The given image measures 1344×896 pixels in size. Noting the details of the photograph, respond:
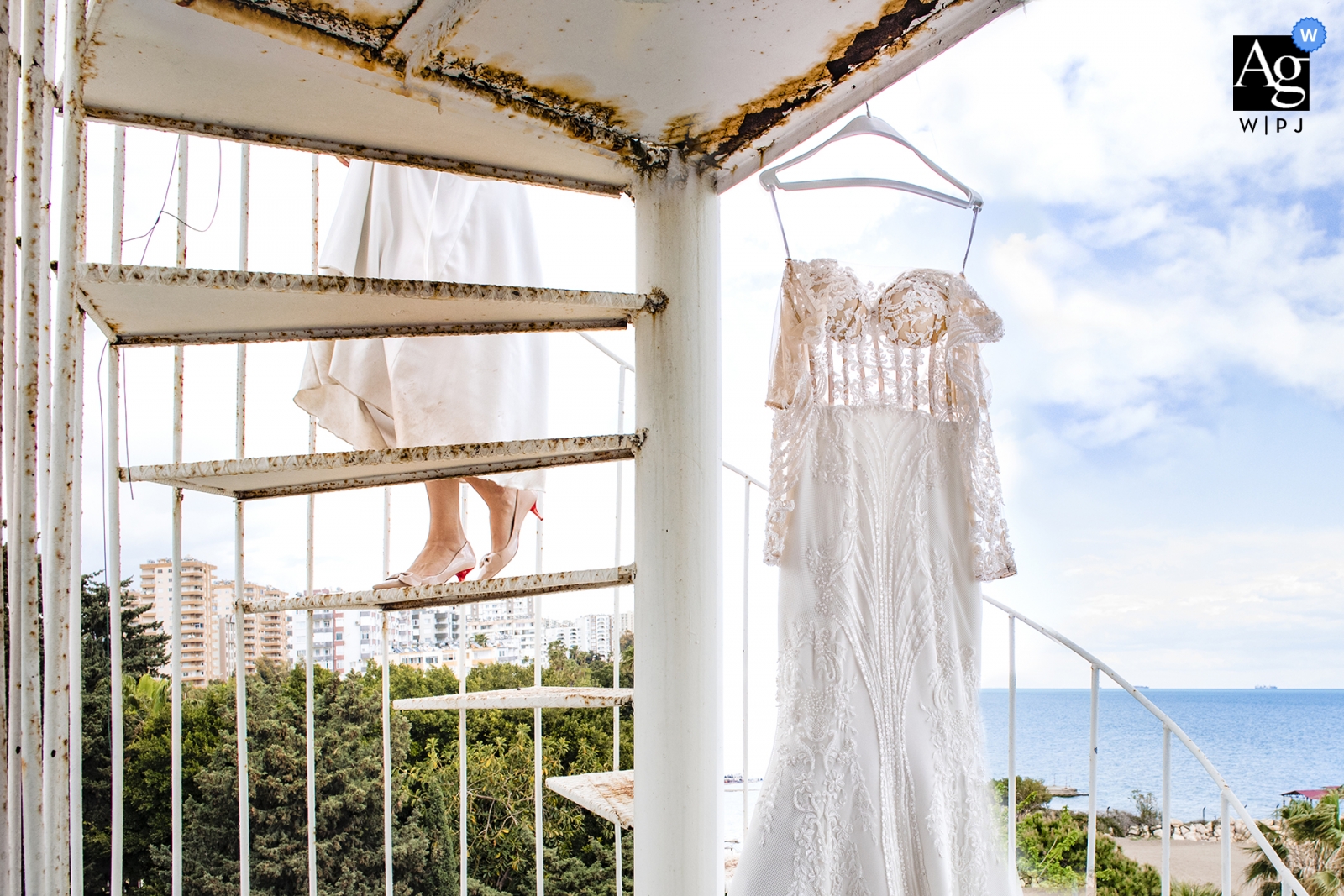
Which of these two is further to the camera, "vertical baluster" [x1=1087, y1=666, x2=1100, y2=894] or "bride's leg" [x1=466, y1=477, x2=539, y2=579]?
"vertical baluster" [x1=1087, y1=666, x2=1100, y2=894]

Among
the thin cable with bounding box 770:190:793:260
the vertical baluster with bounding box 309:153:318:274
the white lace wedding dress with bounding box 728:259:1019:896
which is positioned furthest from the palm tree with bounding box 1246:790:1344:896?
the vertical baluster with bounding box 309:153:318:274

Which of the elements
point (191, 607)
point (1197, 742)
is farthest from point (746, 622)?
point (1197, 742)

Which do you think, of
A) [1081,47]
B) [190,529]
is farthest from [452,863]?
[1081,47]

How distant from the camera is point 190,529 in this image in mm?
10203

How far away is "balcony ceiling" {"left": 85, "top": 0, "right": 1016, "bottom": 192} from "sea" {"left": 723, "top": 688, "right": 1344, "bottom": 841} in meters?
21.7

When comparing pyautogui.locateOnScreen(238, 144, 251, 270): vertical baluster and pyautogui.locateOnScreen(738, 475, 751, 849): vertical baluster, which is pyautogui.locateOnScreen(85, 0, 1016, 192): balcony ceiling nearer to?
pyautogui.locateOnScreen(238, 144, 251, 270): vertical baluster

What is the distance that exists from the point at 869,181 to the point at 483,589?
3.75 ft

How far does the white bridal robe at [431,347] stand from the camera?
170cm

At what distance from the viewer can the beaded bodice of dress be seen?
172 centimetres

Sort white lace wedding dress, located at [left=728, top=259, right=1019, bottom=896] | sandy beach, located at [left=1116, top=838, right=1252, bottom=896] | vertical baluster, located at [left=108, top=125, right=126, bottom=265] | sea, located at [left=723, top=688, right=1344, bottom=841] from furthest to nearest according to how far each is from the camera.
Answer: sea, located at [left=723, top=688, right=1344, bottom=841]
sandy beach, located at [left=1116, top=838, right=1252, bottom=896]
vertical baluster, located at [left=108, top=125, right=126, bottom=265]
white lace wedding dress, located at [left=728, top=259, right=1019, bottom=896]

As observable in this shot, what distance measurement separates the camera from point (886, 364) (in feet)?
5.83

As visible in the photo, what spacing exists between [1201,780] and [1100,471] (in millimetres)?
11585

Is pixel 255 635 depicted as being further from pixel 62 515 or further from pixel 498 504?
pixel 62 515

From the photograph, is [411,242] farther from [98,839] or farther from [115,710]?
[98,839]
